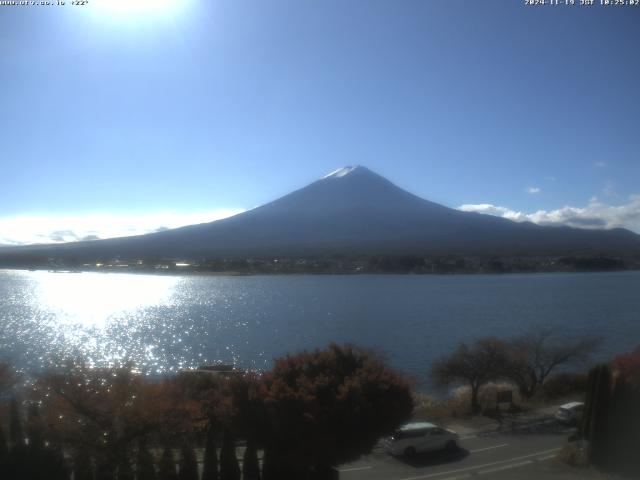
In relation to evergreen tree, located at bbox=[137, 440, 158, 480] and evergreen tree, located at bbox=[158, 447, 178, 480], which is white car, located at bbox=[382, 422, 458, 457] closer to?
evergreen tree, located at bbox=[158, 447, 178, 480]

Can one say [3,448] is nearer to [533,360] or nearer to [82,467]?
[82,467]

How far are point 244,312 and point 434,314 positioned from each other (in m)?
10.7

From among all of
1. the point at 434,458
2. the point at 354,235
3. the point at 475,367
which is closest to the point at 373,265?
the point at 354,235

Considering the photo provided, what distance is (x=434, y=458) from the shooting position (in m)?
9.04

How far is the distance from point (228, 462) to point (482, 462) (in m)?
3.84

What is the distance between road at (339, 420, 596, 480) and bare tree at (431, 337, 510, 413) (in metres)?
3.96

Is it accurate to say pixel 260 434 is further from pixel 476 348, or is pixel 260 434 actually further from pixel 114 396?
pixel 476 348

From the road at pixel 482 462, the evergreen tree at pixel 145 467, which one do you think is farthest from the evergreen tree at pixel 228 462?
the road at pixel 482 462

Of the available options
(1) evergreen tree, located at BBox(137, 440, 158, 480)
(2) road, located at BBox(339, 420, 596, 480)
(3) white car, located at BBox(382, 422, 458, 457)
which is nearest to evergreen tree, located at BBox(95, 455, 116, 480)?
(1) evergreen tree, located at BBox(137, 440, 158, 480)

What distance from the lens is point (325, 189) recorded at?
9638cm

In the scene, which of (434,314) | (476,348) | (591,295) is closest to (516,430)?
(476,348)

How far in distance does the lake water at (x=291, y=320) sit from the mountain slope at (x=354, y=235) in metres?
17.5

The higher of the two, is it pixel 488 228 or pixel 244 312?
pixel 488 228

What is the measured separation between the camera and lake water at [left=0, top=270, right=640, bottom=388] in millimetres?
22219
